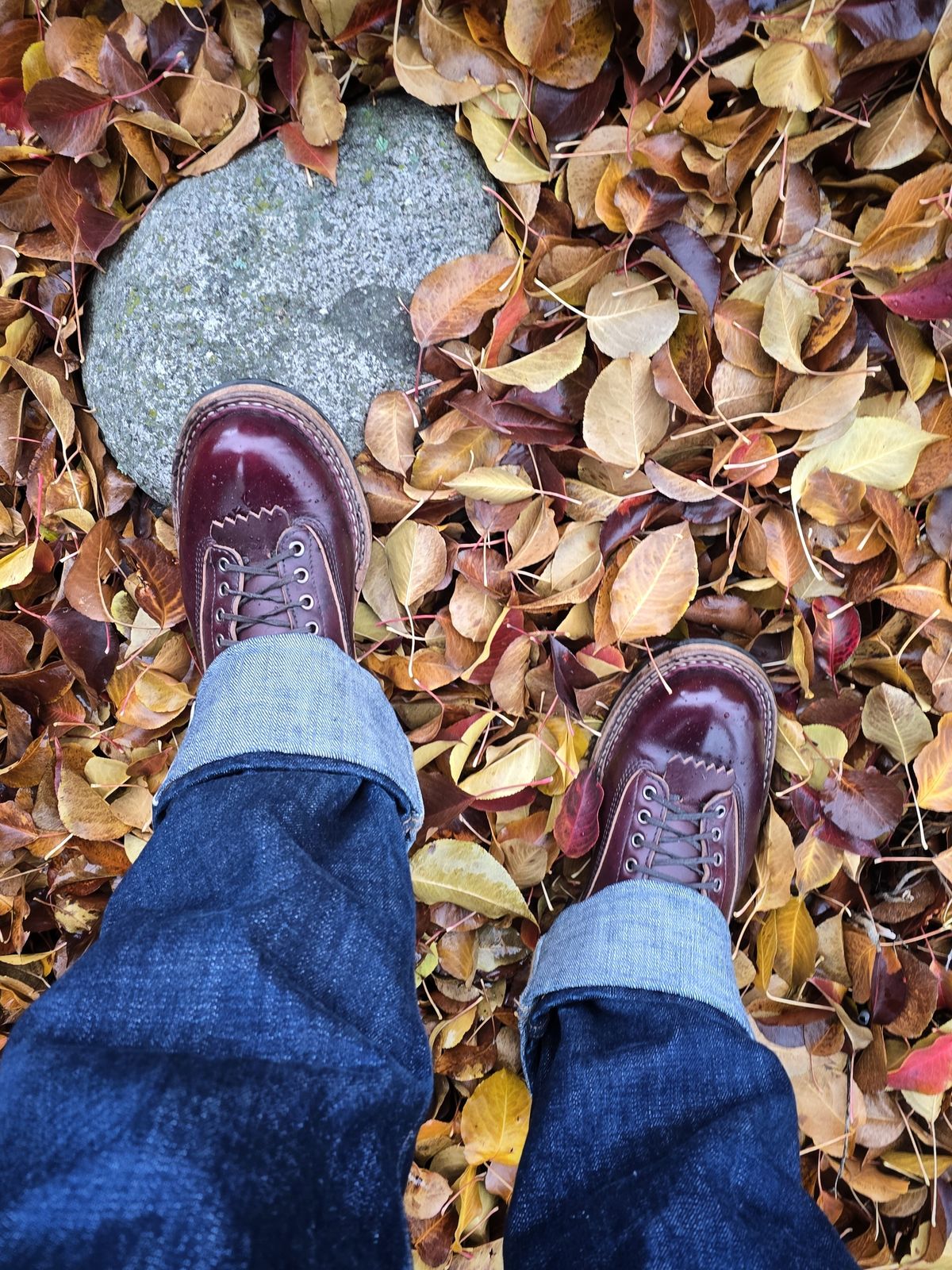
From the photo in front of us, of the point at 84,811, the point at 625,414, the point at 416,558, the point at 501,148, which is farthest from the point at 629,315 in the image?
the point at 84,811

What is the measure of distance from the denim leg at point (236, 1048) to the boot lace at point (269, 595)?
0.54 ft

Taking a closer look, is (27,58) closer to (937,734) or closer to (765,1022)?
(937,734)

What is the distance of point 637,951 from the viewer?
712 millimetres

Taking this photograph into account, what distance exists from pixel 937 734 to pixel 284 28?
0.90 m

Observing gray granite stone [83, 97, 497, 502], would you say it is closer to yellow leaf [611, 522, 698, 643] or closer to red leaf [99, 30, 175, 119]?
red leaf [99, 30, 175, 119]

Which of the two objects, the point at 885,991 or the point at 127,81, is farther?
the point at 885,991

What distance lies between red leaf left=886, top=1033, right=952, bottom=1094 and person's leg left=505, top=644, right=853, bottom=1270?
228 mm

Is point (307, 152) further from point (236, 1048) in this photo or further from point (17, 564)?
point (236, 1048)

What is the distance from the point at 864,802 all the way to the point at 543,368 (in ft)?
1.78

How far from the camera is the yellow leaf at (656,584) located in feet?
2.41

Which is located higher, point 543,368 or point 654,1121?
point 543,368

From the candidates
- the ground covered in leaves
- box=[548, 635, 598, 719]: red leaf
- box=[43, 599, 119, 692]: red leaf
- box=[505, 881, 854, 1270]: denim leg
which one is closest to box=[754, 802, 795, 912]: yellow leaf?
the ground covered in leaves

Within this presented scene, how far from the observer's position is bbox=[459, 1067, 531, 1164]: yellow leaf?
85 centimetres

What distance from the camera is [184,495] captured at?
82cm
